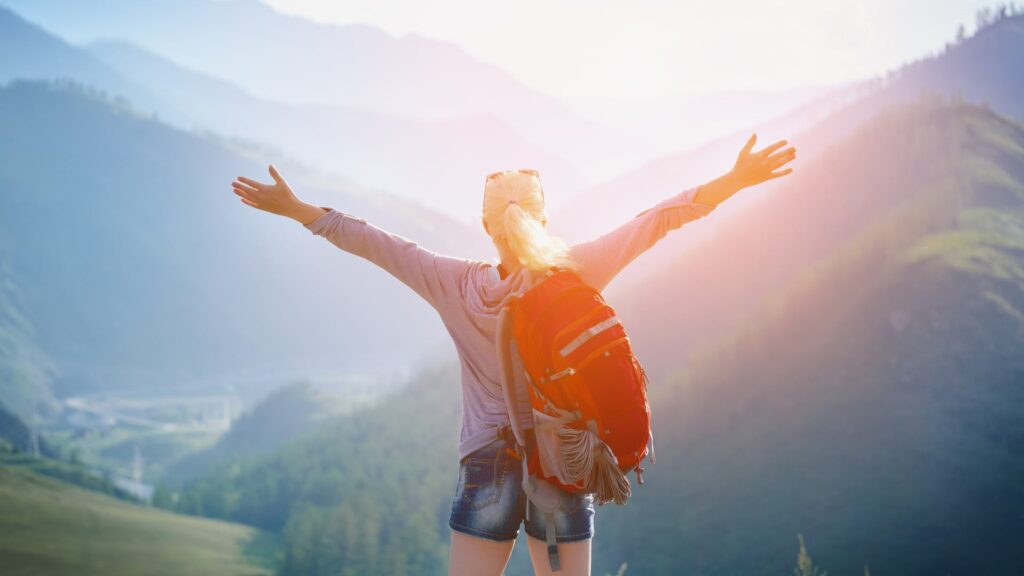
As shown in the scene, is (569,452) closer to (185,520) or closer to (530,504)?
(530,504)

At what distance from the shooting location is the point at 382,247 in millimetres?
3443

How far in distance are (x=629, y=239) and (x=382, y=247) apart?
1.10m

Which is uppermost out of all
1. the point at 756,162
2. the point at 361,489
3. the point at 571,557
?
the point at 756,162

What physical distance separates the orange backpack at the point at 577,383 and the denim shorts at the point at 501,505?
0.12 metres

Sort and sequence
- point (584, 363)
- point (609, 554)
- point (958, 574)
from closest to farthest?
point (584, 363), point (958, 574), point (609, 554)

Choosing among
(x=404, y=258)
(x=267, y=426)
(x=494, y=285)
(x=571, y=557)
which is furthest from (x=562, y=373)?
(x=267, y=426)

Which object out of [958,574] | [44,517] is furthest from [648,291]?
[44,517]

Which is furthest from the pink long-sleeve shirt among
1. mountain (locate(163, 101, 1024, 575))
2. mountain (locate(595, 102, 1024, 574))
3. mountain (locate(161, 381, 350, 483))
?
mountain (locate(161, 381, 350, 483))

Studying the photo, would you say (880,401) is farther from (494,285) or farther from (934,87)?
(934,87)

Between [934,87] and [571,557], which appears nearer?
[571,557]

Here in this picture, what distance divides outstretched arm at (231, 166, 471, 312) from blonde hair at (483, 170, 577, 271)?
26 centimetres

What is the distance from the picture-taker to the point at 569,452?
3.07 m

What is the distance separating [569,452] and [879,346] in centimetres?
2751

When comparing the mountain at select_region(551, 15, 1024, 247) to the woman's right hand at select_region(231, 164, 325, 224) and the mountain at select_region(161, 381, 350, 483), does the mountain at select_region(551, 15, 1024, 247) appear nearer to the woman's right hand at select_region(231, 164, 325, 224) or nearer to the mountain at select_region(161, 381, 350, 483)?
the woman's right hand at select_region(231, 164, 325, 224)
